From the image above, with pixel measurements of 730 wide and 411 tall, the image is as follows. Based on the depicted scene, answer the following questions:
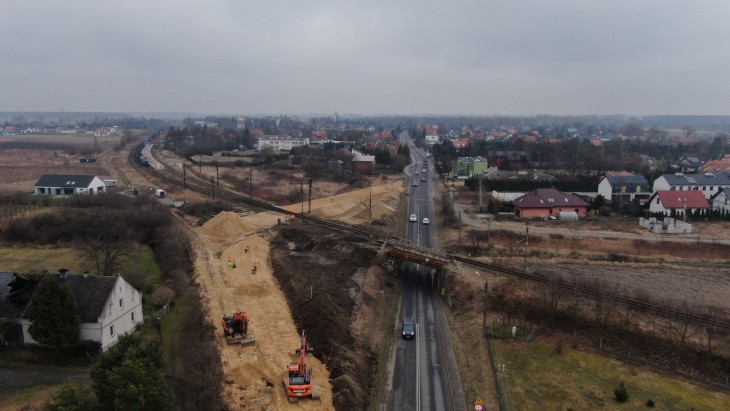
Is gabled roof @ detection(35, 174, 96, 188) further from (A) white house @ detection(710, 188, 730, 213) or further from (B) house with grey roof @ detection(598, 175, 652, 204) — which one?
(A) white house @ detection(710, 188, 730, 213)

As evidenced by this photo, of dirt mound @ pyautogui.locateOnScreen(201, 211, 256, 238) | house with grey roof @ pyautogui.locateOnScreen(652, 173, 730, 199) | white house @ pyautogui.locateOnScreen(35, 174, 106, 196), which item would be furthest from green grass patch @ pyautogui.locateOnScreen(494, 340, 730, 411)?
white house @ pyautogui.locateOnScreen(35, 174, 106, 196)

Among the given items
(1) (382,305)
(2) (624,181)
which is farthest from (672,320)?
(2) (624,181)

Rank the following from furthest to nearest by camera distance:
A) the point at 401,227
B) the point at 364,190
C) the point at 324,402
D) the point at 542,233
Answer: the point at 364,190 → the point at 401,227 → the point at 542,233 → the point at 324,402

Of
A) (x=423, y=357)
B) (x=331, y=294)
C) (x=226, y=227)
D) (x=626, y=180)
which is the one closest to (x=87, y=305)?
(x=331, y=294)

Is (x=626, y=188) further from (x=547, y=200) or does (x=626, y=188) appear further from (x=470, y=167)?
(x=470, y=167)

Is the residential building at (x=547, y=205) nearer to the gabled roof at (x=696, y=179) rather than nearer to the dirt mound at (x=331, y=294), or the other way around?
the gabled roof at (x=696, y=179)

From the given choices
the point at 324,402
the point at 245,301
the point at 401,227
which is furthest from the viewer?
the point at 401,227

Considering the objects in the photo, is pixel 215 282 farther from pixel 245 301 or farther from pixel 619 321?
pixel 619 321
